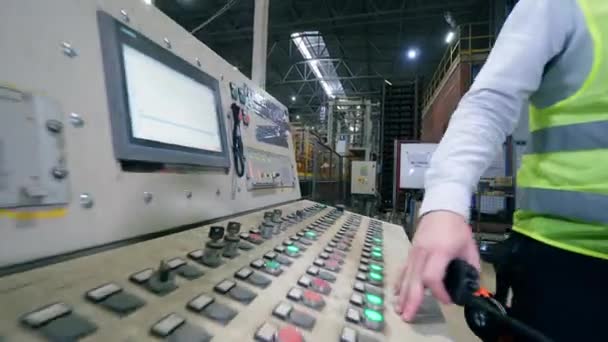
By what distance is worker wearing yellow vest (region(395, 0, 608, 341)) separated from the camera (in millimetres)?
500

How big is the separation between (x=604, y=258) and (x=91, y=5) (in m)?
1.01

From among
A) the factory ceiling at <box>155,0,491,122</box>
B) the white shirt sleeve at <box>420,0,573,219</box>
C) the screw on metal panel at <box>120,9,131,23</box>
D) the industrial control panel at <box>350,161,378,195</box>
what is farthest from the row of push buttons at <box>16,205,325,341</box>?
the factory ceiling at <box>155,0,491,122</box>

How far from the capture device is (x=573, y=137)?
0.55 meters

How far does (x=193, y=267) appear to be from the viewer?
533mm

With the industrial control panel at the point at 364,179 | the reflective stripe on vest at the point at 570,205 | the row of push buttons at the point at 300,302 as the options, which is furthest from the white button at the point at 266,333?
the industrial control panel at the point at 364,179

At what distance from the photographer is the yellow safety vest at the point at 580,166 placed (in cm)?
51

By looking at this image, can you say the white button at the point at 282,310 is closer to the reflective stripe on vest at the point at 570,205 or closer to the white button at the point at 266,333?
the white button at the point at 266,333

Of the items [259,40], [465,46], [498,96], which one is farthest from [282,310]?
[465,46]

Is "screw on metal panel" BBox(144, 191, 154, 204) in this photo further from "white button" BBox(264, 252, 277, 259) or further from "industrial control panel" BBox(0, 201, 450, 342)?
"white button" BBox(264, 252, 277, 259)

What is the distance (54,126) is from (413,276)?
1.94 ft

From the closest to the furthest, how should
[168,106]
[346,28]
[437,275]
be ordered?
1. [437,275]
2. [168,106]
3. [346,28]

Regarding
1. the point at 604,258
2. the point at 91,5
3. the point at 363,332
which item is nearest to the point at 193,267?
the point at 363,332

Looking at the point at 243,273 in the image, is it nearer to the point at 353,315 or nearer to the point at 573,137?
the point at 353,315

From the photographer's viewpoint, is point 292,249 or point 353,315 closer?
point 353,315
